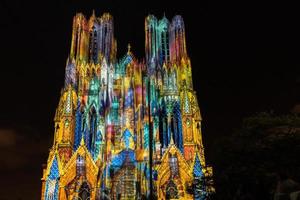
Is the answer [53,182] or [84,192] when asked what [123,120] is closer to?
[84,192]

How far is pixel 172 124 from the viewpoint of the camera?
122 ft

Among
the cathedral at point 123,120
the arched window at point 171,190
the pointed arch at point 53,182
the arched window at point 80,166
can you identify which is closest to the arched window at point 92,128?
the cathedral at point 123,120

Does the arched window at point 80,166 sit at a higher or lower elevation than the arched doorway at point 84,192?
higher

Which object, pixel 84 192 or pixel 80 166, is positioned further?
pixel 80 166

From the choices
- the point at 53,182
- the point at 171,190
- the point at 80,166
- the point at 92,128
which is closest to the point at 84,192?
the point at 80,166

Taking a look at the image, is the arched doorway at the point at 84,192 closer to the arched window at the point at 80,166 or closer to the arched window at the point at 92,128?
the arched window at the point at 80,166

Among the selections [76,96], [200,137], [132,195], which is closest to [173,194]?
[132,195]

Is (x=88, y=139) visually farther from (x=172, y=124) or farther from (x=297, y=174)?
(x=297, y=174)

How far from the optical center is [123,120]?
37625 mm

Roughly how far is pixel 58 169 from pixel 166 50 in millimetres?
17797

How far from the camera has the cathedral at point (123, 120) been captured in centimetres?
3394

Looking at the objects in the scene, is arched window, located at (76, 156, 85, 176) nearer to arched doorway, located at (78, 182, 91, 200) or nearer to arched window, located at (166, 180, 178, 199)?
arched doorway, located at (78, 182, 91, 200)

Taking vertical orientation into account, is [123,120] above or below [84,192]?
above

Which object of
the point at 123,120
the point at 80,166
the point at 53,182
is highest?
the point at 123,120
